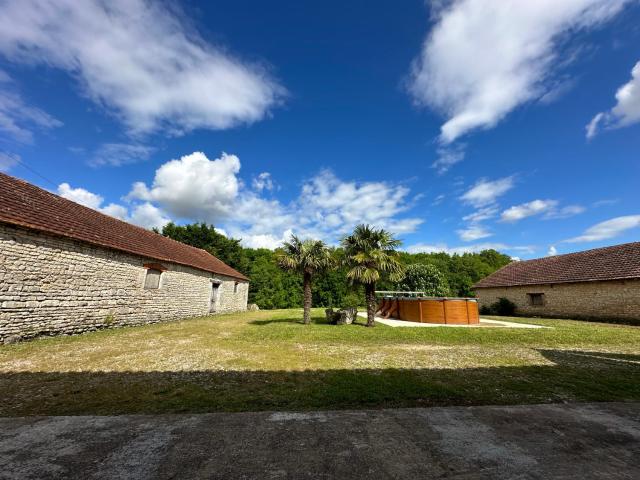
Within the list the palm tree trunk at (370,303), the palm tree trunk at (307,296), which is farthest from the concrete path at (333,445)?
the palm tree trunk at (307,296)

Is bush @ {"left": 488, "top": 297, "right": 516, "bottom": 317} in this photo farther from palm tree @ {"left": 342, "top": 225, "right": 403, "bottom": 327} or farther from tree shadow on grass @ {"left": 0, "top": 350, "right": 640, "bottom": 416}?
tree shadow on grass @ {"left": 0, "top": 350, "right": 640, "bottom": 416}

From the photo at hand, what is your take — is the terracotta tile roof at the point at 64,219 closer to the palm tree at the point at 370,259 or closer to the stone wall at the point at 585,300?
the palm tree at the point at 370,259

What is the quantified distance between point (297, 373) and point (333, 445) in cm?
298

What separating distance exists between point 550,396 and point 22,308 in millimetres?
13429

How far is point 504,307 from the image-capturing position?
2406cm

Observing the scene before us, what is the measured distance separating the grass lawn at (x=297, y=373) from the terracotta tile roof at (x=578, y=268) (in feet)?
37.4

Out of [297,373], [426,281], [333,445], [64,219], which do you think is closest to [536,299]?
[426,281]

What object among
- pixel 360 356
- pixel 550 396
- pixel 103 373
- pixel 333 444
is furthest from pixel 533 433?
pixel 103 373

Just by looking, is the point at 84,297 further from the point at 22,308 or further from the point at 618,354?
the point at 618,354

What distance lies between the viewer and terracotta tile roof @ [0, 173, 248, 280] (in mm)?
9438

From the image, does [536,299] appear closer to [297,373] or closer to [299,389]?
[297,373]

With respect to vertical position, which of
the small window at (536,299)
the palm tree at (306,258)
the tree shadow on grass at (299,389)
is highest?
the palm tree at (306,258)

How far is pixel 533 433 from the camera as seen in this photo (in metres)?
3.11

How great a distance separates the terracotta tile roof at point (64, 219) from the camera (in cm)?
944
